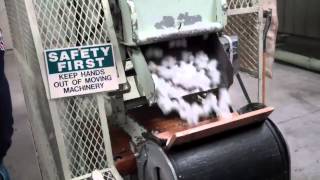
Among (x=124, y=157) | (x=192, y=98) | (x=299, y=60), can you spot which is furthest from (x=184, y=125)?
(x=299, y=60)

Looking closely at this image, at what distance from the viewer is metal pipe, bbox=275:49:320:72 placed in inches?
172

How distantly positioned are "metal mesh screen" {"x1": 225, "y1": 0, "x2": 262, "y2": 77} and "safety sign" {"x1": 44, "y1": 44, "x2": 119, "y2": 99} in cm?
85

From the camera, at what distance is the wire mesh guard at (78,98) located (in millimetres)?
1340

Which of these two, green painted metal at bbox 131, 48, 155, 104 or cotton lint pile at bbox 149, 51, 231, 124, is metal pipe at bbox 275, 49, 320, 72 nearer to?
cotton lint pile at bbox 149, 51, 231, 124

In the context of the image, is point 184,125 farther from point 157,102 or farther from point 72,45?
point 72,45

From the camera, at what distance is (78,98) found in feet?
4.74

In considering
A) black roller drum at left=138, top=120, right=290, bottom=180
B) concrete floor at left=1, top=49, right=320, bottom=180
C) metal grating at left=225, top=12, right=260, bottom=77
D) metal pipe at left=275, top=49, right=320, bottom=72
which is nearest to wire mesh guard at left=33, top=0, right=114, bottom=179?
black roller drum at left=138, top=120, right=290, bottom=180

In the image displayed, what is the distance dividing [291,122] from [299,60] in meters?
1.73

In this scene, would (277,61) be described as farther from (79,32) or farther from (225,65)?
(79,32)

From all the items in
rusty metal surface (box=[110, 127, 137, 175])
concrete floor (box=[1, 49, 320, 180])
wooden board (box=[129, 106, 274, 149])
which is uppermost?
wooden board (box=[129, 106, 274, 149])

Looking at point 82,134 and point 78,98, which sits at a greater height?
point 78,98

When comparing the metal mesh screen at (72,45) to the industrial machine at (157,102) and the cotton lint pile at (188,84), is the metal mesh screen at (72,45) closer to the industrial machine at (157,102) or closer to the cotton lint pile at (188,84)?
the industrial machine at (157,102)

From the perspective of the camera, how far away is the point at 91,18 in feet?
4.48

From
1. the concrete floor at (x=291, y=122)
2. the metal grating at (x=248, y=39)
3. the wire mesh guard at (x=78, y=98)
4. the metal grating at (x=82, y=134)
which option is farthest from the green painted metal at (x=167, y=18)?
the concrete floor at (x=291, y=122)
